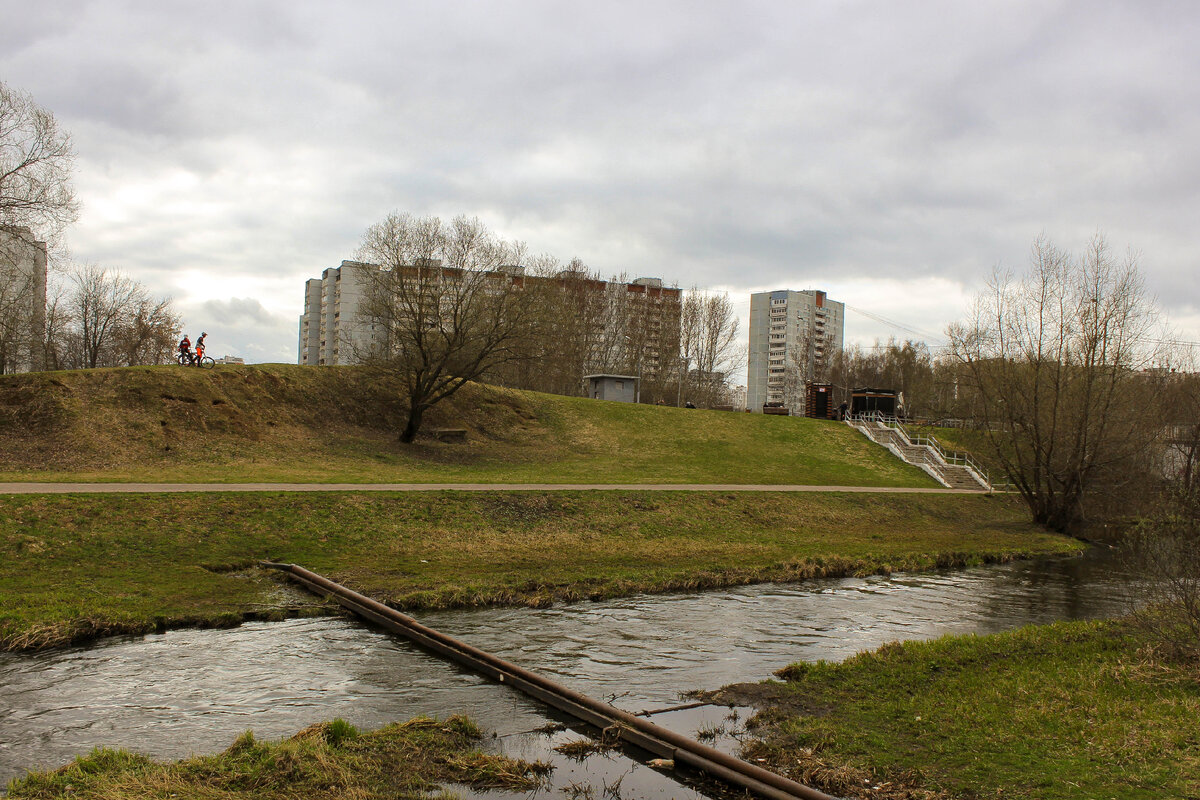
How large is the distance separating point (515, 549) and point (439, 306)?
68.0ft

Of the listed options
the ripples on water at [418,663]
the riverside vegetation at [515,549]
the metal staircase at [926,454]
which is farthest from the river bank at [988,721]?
the metal staircase at [926,454]

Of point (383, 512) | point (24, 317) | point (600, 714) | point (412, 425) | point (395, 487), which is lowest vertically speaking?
point (600, 714)

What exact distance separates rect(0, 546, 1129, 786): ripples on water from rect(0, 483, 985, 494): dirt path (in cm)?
1038

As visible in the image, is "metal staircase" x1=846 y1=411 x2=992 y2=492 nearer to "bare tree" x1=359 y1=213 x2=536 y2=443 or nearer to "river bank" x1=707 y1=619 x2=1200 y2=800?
"bare tree" x1=359 y1=213 x2=536 y2=443

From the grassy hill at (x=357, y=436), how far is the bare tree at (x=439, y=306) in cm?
401

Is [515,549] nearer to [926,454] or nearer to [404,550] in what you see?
[404,550]

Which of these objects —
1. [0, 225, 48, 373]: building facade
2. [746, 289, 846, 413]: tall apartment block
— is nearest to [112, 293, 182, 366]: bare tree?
[0, 225, 48, 373]: building facade

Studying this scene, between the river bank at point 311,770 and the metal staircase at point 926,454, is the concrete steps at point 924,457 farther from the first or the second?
the river bank at point 311,770

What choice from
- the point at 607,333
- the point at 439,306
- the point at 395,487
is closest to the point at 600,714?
the point at 395,487

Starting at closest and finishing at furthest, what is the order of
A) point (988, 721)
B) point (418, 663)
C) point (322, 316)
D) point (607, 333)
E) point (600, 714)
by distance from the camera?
point (988, 721) < point (600, 714) < point (418, 663) < point (607, 333) < point (322, 316)

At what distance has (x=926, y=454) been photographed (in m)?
48.9

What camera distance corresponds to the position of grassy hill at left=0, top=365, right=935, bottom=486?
2856 centimetres

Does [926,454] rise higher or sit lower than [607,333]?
lower

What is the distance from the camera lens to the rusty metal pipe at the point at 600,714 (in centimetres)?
702
